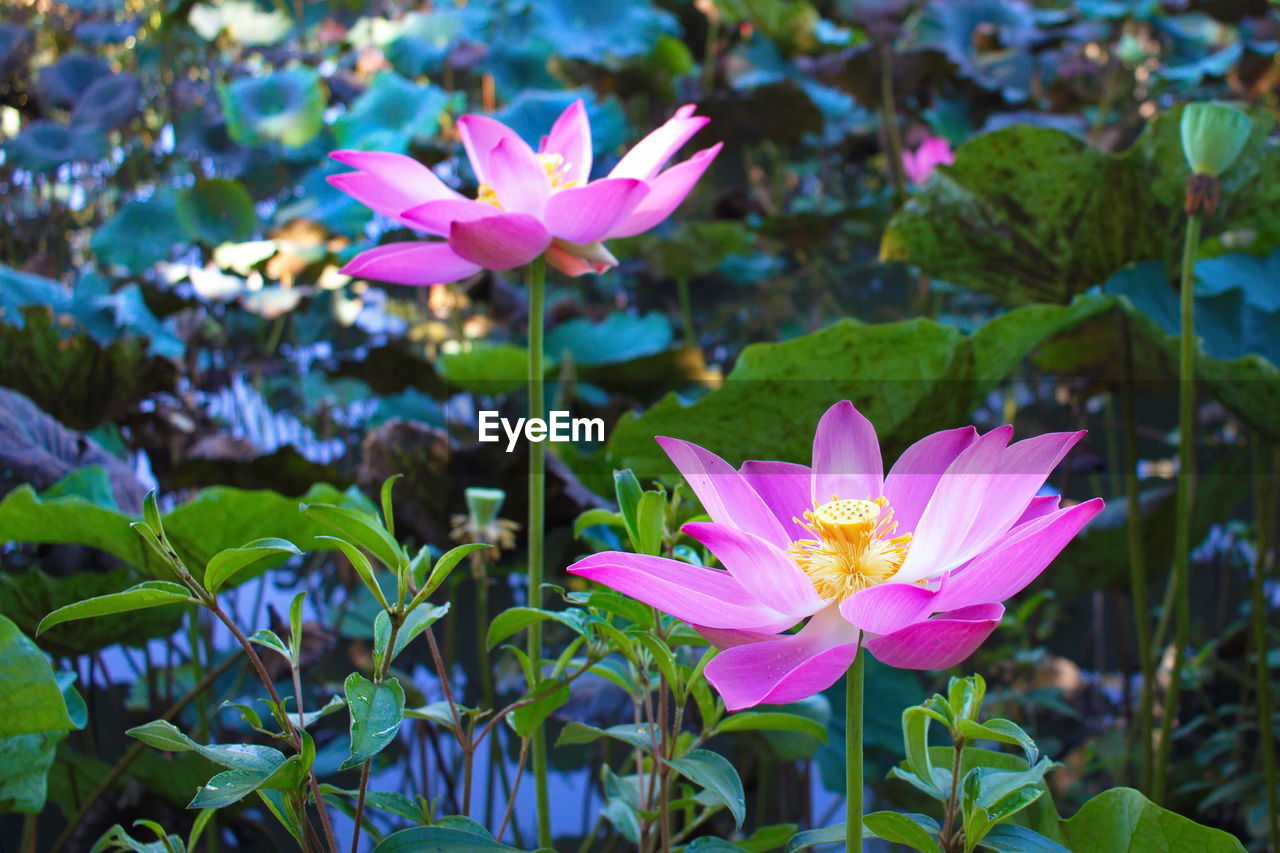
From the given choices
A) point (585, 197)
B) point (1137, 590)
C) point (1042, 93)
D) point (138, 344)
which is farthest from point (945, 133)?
point (585, 197)

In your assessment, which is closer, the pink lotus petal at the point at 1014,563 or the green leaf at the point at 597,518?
the pink lotus petal at the point at 1014,563

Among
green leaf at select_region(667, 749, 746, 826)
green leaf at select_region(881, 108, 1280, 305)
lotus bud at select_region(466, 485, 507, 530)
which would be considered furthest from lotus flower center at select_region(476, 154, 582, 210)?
green leaf at select_region(881, 108, 1280, 305)

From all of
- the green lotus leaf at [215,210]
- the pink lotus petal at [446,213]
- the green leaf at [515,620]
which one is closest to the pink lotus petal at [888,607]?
the green leaf at [515,620]

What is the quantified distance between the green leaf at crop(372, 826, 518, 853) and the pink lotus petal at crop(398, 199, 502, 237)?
0.67 ft

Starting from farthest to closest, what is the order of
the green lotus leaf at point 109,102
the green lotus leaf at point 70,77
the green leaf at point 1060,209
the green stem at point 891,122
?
the green lotus leaf at point 70,77, the green lotus leaf at point 109,102, the green stem at point 891,122, the green leaf at point 1060,209

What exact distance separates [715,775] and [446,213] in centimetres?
22

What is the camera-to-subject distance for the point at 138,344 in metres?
0.81

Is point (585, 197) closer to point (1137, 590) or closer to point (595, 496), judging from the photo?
point (595, 496)

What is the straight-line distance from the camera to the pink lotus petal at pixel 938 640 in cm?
23

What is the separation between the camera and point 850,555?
29 cm

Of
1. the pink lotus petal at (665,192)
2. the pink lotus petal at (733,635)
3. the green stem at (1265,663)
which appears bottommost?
the green stem at (1265,663)

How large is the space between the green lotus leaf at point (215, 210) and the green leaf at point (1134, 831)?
1287 mm

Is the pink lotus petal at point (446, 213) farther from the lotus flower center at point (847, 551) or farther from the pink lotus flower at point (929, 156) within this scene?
the pink lotus flower at point (929, 156)

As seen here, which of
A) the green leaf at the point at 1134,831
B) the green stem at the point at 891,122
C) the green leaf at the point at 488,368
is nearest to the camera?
the green leaf at the point at 1134,831
